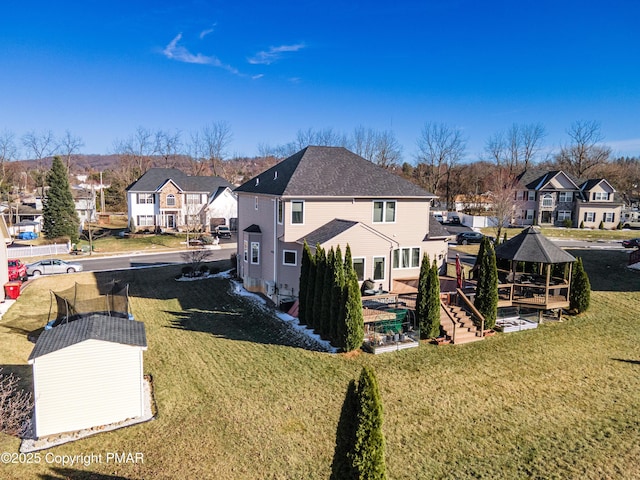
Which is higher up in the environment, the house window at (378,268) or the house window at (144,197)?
the house window at (144,197)

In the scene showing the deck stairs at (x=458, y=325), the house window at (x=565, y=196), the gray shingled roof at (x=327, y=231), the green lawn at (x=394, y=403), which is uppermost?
the house window at (x=565, y=196)

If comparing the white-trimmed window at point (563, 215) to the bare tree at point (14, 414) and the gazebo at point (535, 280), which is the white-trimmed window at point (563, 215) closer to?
the gazebo at point (535, 280)

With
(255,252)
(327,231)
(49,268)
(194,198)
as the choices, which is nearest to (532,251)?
(327,231)

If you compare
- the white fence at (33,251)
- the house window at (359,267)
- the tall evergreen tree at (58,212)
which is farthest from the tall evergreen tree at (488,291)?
the tall evergreen tree at (58,212)

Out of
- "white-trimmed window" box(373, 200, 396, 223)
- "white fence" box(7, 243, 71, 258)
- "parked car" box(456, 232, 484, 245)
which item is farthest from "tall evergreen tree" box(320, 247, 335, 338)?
"white fence" box(7, 243, 71, 258)

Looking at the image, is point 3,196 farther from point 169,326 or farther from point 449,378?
point 449,378

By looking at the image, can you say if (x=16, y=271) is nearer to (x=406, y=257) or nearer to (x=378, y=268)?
(x=378, y=268)
